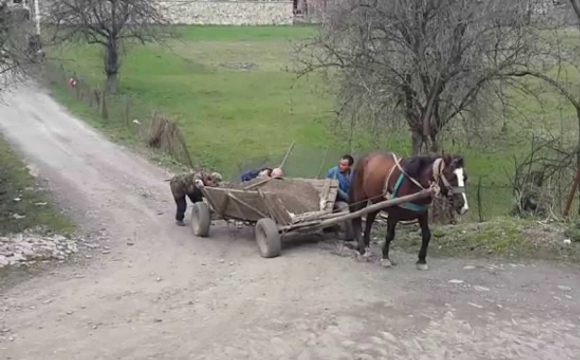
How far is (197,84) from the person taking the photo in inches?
1602

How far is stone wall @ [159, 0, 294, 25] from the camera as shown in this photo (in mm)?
72750

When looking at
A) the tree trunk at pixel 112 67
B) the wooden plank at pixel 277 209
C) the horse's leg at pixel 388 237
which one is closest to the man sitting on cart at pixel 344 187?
the wooden plank at pixel 277 209

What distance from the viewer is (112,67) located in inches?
1475

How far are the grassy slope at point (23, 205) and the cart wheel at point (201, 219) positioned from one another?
2.31m

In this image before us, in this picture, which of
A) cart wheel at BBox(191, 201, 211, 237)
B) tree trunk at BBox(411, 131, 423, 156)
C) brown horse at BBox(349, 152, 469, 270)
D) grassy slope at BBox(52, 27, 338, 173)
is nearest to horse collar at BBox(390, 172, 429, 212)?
brown horse at BBox(349, 152, 469, 270)

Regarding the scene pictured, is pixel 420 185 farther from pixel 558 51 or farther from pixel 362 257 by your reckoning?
pixel 558 51

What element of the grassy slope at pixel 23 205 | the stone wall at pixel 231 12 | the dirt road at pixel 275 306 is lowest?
the grassy slope at pixel 23 205

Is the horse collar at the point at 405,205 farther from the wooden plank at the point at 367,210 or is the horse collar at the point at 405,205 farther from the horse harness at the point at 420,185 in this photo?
the wooden plank at the point at 367,210

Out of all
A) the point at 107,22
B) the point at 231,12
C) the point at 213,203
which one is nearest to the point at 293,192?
the point at 213,203

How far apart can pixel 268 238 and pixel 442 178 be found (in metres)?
2.81

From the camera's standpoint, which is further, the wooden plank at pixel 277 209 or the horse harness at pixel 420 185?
the wooden plank at pixel 277 209

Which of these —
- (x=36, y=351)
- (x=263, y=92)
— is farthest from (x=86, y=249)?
(x=263, y=92)

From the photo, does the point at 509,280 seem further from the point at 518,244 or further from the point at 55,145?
the point at 55,145

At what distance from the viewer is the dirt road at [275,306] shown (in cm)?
786
